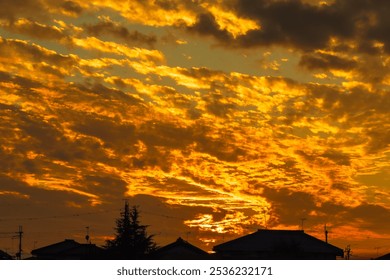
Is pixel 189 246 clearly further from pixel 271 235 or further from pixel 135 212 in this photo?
pixel 135 212

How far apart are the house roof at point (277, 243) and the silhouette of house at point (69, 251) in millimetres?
16073

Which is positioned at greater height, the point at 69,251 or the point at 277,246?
the point at 69,251

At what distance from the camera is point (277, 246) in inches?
3004

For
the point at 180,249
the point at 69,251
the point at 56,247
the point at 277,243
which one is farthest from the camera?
the point at 56,247

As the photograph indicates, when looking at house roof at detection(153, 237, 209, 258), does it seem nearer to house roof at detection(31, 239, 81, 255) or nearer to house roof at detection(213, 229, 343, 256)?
house roof at detection(213, 229, 343, 256)

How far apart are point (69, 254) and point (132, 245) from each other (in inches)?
406

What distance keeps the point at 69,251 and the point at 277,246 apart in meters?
28.3

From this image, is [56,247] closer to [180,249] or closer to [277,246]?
[180,249]

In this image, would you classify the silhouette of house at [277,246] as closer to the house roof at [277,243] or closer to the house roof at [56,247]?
the house roof at [277,243]

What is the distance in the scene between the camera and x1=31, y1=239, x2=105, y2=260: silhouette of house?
79.4 metres

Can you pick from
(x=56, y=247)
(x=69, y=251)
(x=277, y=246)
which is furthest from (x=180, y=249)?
(x=56, y=247)

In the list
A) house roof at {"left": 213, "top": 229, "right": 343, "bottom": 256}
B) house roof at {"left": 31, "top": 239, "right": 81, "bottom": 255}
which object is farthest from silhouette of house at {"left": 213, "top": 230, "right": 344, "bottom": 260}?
house roof at {"left": 31, "top": 239, "right": 81, "bottom": 255}

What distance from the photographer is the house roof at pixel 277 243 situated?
7656 centimetres

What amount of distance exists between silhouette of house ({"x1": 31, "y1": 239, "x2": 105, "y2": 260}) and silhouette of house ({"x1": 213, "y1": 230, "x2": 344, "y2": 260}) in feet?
52.7
